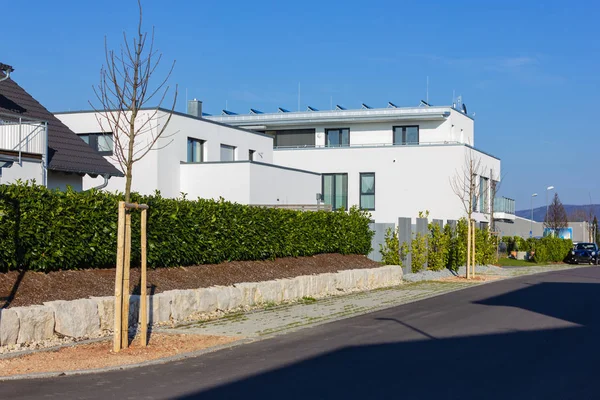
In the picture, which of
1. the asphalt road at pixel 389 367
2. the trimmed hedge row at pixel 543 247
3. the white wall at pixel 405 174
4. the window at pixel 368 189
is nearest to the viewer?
the asphalt road at pixel 389 367

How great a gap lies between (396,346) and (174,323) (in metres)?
4.59

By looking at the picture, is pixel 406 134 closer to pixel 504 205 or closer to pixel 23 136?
pixel 504 205

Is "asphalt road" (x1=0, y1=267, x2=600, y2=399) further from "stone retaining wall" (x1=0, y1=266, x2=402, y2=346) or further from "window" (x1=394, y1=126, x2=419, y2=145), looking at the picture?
"window" (x1=394, y1=126, x2=419, y2=145)

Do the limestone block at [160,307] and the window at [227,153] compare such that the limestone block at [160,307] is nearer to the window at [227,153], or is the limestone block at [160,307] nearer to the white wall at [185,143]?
the white wall at [185,143]

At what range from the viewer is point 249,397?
8.31 m

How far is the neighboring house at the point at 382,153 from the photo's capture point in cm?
4719

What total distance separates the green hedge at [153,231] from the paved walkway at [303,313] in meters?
2.14

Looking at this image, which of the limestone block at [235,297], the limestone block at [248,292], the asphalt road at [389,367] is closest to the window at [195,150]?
the limestone block at [248,292]

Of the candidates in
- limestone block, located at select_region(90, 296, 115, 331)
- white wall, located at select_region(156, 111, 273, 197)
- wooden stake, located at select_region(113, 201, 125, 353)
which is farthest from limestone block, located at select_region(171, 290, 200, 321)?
white wall, located at select_region(156, 111, 273, 197)

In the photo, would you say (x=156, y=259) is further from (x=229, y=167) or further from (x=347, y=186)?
(x=347, y=186)

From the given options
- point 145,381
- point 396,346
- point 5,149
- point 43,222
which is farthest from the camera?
point 5,149

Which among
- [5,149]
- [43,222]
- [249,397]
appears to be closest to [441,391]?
[249,397]

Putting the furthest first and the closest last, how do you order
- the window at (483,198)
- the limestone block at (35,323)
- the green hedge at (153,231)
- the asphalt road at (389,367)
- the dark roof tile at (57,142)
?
the window at (483,198) < the dark roof tile at (57,142) < the green hedge at (153,231) < the limestone block at (35,323) < the asphalt road at (389,367)

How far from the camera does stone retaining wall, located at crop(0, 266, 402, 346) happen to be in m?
11.4
